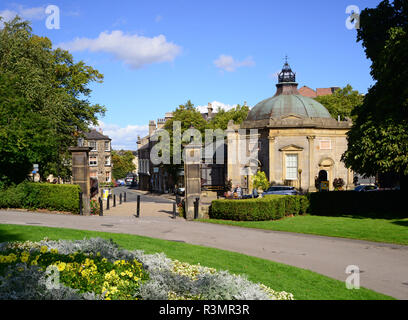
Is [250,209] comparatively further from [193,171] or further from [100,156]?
[100,156]

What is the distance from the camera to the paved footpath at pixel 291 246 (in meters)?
10.4

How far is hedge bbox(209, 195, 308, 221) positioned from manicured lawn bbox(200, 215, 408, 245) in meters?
0.55

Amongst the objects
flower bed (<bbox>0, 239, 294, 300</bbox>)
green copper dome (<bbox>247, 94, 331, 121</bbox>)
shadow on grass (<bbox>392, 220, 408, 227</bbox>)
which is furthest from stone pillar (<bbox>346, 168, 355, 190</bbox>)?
flower bed (<bbox>0, 239, 294, 300</bbox>)

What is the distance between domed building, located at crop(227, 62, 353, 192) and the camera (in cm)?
4256

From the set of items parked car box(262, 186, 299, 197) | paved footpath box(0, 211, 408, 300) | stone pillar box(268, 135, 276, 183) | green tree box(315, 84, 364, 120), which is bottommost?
paved footpath box(0, 211, 408, 300)

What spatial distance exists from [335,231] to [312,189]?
81.1 feet

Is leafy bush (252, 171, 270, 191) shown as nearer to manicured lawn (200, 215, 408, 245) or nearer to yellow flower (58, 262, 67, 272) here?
manicured lawn (200, 215, 408, 245)

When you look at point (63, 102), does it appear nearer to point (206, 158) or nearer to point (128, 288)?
point (206, 158)

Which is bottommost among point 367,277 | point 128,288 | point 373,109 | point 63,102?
point 367,277

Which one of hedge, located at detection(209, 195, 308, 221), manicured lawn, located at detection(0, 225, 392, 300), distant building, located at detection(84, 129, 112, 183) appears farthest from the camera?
distant building, located at detection(84, 129, 112, 183)

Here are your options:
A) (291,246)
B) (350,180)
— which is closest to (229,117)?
(350,180)

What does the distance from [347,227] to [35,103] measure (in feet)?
84.3
